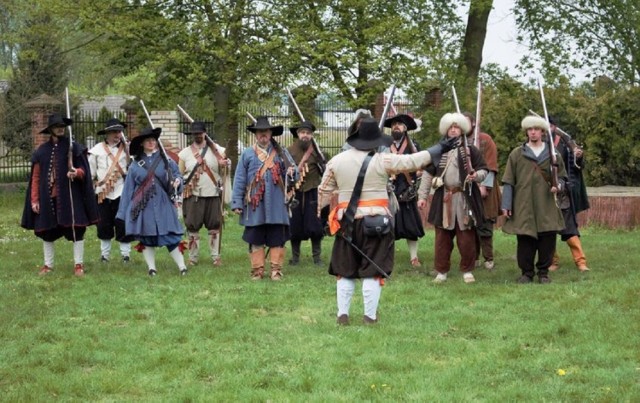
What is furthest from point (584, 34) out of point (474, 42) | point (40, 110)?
point (40, 110)

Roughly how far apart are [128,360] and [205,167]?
18.4ft

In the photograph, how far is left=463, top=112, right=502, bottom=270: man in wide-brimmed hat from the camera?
12234 millimetres

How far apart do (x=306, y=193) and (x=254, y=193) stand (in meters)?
1.59

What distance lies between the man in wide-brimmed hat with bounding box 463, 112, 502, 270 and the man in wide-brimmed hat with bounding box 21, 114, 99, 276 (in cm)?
453

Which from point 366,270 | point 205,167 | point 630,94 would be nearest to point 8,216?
point 205,167

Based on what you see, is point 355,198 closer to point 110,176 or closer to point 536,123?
point 536,123

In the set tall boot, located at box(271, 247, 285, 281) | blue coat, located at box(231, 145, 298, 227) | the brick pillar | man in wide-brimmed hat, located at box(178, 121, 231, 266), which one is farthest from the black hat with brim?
the brick pillar

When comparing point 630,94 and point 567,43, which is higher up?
point 567,43

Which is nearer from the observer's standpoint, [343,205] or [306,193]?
[343,205]

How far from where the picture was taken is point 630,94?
19.1 m

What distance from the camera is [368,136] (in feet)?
30.0

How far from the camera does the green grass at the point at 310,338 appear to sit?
7.27 m

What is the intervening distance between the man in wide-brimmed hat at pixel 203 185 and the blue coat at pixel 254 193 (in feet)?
3.82

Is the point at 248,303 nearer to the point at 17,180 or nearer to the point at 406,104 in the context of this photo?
the point at 406,104
